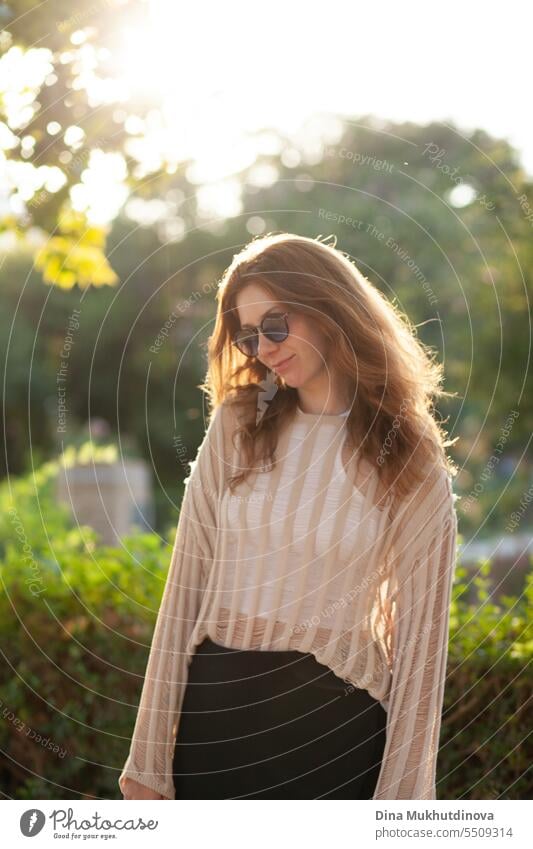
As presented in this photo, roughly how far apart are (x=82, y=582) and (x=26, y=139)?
1897mm

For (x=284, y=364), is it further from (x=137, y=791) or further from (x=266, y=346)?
(x=137, y=791)

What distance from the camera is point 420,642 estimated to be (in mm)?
2383

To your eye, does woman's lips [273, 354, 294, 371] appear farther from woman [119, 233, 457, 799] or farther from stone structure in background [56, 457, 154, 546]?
stone structure in background [56, 457, 154, 546]

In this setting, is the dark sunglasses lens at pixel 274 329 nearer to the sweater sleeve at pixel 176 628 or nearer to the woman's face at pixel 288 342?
the woman's face at pixel 288 342

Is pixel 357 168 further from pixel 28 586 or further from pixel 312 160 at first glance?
pixel 28 586

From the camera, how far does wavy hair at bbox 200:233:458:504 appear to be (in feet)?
8.27

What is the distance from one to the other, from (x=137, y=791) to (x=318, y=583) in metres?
0.76

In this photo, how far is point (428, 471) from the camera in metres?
2.43

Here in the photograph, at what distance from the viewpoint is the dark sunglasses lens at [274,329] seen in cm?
253

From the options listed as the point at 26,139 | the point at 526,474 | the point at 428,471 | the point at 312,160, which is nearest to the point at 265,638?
the point at 428,471

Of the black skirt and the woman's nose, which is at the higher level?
the woman's nose
